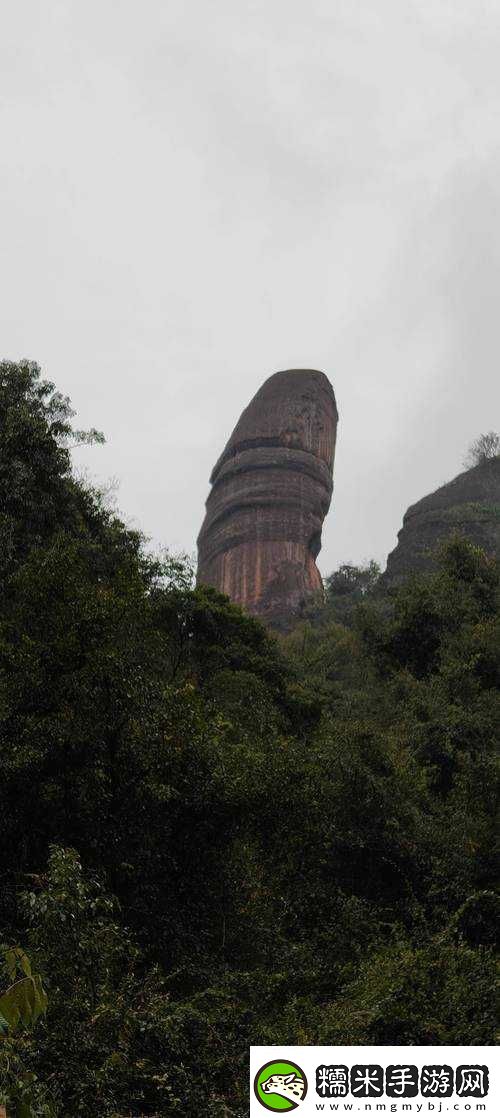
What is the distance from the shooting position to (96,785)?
12.2 metres

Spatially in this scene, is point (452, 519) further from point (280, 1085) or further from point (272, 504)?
point (280, 1085)

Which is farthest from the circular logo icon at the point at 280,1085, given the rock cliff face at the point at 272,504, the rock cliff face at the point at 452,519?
the rock cliff face at the point at 272,504

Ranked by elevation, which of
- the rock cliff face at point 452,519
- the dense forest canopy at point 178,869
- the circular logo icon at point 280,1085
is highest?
the rock cliff face at point 452,519

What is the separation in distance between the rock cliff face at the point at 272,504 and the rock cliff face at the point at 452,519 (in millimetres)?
4750

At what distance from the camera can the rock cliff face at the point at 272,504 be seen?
5369 centimetres

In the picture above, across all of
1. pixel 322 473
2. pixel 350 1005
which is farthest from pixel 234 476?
pixel 350 1005

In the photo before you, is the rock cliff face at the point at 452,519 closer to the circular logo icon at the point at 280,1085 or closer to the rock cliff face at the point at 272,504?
the rock cliff face at the point at 272,504

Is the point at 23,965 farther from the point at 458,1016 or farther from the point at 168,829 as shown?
the point at 168,829

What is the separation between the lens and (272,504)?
54969 millimetres

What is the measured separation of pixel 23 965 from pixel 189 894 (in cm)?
832

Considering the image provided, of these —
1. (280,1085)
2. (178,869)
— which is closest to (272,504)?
(178,869)

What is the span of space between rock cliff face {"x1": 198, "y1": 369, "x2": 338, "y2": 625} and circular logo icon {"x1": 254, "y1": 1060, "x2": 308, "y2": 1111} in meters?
45.1

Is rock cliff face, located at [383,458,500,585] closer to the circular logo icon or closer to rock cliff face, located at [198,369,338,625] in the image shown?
rock cliff face, located at [198,369,338,625]

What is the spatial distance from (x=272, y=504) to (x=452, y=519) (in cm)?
976
